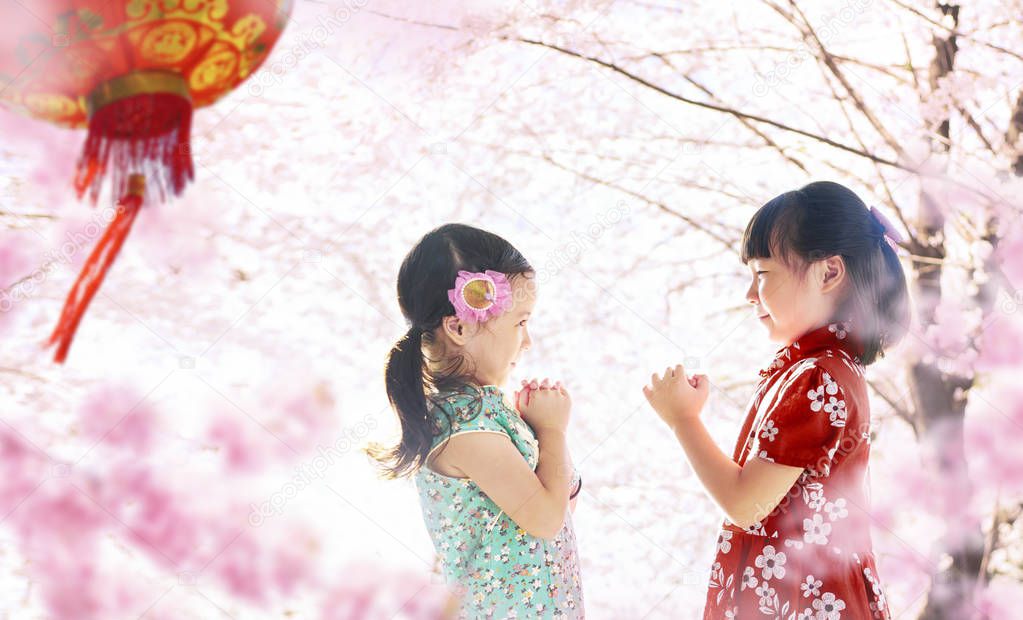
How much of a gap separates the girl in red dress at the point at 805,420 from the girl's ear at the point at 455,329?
27 centimetres

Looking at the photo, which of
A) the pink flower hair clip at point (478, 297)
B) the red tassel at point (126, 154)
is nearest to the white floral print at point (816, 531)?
the pink flower hair clip at point (478, 297)

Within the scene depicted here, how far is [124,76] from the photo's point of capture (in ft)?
3.64

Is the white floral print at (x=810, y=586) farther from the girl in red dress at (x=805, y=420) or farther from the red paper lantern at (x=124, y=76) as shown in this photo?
the red paper lantern at (x=124, y=76)

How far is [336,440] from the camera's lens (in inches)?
97.8

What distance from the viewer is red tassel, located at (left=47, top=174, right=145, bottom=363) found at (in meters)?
1.10

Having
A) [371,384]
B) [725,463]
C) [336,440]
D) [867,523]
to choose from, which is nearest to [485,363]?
[725,463]

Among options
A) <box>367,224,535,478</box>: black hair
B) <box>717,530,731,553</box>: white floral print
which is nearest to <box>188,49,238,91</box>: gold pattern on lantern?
<box>367,224,535,478</box>: black hair

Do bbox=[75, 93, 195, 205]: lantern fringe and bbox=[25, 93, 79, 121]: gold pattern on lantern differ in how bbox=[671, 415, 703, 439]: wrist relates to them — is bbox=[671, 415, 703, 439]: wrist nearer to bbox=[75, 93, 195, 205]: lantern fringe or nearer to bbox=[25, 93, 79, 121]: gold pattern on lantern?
bbox=[75, 93, 195, 205]: lantern fringe

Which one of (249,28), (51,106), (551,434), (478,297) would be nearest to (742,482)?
(551,434)

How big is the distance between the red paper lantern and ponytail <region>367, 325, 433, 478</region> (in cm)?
40

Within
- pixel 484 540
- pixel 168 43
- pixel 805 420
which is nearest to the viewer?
pixel 168 43

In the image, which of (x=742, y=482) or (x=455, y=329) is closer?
(x=742, y=482)

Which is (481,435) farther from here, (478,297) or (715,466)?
(715,466)

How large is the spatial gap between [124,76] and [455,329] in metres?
0.56
